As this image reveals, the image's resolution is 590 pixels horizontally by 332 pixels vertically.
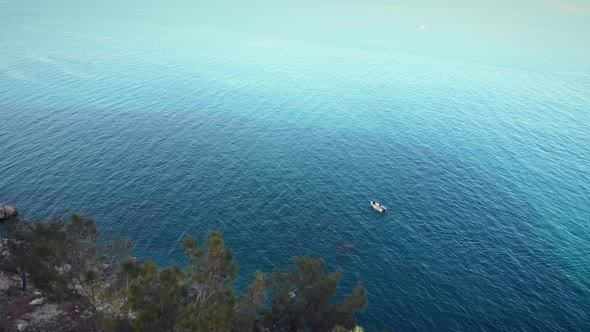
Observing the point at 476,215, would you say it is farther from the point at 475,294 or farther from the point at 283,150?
the point at 283,150

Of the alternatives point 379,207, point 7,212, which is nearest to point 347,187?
point 379,207

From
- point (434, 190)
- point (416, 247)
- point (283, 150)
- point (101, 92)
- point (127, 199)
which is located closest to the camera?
point (416, 247)

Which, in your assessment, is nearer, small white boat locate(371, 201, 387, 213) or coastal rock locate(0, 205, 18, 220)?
coastal rock locate(0, 205, 18, 220)

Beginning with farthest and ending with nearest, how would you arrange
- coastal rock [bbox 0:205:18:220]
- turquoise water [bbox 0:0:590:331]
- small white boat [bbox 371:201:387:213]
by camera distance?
small white boat [bbox 371:201:387:213], coastal rock [bbox 0:205:18:220], turquoise water [bbox 0:0:590:331]

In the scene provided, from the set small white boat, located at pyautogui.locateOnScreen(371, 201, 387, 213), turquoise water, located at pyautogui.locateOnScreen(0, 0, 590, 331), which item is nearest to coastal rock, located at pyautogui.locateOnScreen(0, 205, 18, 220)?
turquoise water, located at pyautogui.locateOnScreen(0, 0, 590, 331)

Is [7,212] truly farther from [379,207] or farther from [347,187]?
[379,207]

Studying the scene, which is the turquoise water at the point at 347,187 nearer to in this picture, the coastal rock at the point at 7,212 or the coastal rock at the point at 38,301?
the coastal rock at the point at 7,212

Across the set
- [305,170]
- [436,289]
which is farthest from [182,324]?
[305,170]

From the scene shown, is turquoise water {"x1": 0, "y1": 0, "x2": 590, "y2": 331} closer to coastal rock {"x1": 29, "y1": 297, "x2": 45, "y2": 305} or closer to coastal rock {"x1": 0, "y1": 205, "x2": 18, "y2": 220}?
coastal rock {"x1": 0, "y1": 205, "x2": 18, "y2": 220}
